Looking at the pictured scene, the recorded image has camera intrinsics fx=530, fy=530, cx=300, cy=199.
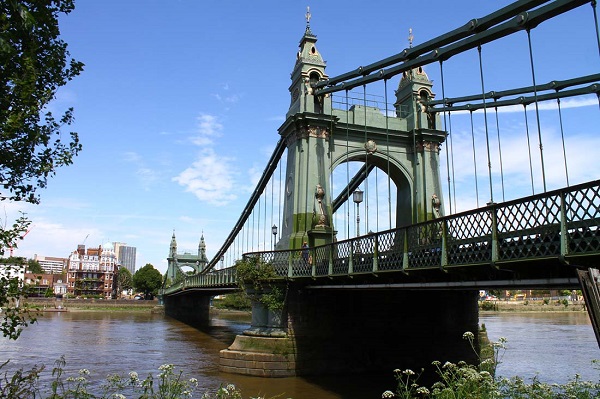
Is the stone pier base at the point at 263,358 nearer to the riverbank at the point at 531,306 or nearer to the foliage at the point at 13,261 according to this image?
the foliage at the point at 13,261

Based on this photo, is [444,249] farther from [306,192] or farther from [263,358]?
[306,192]

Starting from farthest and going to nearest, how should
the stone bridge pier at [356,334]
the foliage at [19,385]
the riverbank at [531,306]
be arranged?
the riverbank at [531,306]
the stone bridge pier at [356,334]
the foliage at [19,385]

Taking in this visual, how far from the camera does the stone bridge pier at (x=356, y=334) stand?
18.7 m

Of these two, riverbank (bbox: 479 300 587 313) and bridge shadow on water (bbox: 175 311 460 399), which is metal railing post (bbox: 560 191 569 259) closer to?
bridge shadow on water (bbox: 175 311 460 399)

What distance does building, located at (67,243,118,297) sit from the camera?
358ft

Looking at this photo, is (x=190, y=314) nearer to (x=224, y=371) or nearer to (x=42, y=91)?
(x=224, y=371)

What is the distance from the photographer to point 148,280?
344ft

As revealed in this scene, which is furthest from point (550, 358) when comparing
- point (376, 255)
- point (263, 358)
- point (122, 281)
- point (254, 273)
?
point (122, 281)

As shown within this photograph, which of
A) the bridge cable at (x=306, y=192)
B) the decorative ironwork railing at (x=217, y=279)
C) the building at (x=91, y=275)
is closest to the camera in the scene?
the bridge cable at (x=306, y=192)

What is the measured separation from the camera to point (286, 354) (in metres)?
18.5

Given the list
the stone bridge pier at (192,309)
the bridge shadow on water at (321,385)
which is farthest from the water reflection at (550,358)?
the stone bridge pier at (192,309)

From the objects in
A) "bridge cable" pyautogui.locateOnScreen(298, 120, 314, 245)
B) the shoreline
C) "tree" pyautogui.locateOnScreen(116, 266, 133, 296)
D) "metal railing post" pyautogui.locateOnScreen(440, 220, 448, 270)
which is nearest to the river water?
"metal railing post" pyautogui.locateOnScreen(440, 220, 448, 270)

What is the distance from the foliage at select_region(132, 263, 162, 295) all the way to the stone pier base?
295 ft

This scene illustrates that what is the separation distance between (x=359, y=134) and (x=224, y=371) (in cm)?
1238
